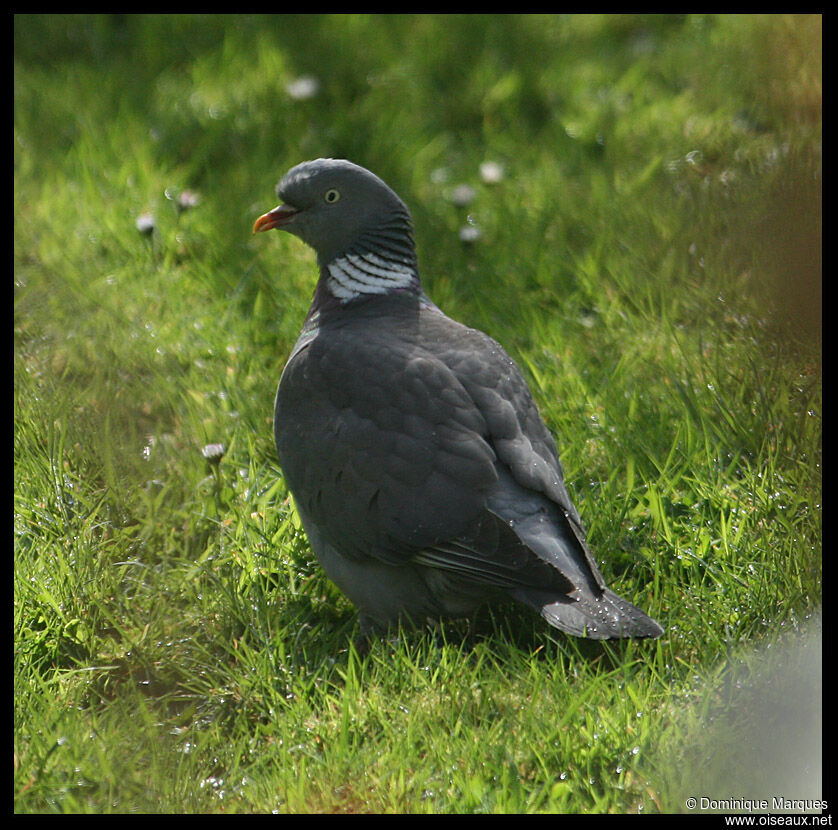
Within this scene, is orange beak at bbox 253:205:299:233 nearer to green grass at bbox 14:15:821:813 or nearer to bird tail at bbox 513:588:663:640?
green grass at bbox 14:15:821:813

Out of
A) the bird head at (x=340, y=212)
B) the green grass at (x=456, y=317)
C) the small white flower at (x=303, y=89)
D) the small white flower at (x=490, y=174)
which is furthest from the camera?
the small white flower at (x=303, y=89)

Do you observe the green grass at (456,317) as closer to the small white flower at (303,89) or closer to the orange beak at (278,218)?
the small white flower at (303,89)

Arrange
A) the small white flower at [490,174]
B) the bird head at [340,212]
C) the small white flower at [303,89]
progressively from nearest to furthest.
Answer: the bird head at [340,212]
the small white flower at [490,174]
the small white flower at [303,89]

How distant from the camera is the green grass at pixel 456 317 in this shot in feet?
9.38

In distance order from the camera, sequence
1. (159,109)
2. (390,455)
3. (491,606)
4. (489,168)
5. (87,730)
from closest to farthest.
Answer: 1. (87,730)
2. (390,455)
3. (491,606)
4. (489,168)
5. (159,109)

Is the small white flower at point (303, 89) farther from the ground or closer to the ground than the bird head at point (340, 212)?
farther from the ground

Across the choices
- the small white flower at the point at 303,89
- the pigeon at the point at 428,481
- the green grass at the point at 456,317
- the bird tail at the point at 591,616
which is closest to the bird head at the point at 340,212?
the pigeon at the point at 428,481

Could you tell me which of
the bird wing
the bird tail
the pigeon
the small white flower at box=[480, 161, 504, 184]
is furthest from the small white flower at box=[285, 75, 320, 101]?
the bird tail

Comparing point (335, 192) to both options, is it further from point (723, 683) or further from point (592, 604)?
point (723, 683)

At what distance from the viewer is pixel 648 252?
15.6ft

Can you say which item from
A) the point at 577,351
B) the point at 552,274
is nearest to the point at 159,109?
the point at 552,274

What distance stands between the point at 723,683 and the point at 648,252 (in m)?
2.30

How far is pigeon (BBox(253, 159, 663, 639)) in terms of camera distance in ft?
9.97

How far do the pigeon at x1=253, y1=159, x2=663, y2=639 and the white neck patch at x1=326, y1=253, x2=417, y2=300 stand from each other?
113 millimetres
